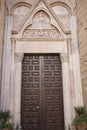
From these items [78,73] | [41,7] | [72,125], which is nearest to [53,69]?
[78,73]

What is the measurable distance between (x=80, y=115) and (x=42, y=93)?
113 centimetres

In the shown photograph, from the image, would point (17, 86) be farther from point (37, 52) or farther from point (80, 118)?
point (80, 118)

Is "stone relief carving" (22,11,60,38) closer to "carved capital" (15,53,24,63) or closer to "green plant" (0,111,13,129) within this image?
"carved capital" (15,53,24,63)

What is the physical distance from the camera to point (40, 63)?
5.01 meters

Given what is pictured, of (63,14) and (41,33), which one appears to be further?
(63,14)

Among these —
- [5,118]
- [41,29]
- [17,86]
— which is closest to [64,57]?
[41,29]

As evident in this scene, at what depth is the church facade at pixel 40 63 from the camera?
462cm

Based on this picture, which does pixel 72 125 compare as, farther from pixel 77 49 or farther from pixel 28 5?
pixel 28 5

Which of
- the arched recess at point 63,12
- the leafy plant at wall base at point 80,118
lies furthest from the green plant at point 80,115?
the arched recess at point 63,12

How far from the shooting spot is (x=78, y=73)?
4793mm

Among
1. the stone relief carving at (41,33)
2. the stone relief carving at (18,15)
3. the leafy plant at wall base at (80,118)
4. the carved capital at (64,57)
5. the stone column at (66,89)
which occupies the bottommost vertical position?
the leafy plant at wall base at (80,118)

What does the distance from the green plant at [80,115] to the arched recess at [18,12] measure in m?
2.78

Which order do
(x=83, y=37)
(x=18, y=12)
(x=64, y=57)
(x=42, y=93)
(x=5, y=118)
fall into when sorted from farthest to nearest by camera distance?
1. (x=18, y=12)
2. (x=64, y=57)
3. (x=42, y=93)
4. (x=83, y=37)
5. (x=5, y=118)

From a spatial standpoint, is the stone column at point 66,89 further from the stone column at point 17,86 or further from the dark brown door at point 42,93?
the stone column at point 17,86
